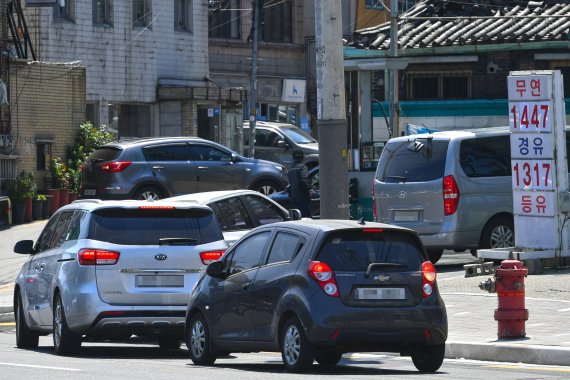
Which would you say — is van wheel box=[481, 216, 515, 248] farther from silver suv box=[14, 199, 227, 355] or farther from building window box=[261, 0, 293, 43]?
building window box=[261, 0, 293, 43]

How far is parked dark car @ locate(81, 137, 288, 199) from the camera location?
30.5 meters

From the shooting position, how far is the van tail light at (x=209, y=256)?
1608 cm

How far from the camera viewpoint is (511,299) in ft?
50.9

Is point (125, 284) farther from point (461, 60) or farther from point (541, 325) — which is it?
point (461, 60)

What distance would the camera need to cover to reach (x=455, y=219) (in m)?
22.5

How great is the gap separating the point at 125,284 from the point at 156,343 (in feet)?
10.0

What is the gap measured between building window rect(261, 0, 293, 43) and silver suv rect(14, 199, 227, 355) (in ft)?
131

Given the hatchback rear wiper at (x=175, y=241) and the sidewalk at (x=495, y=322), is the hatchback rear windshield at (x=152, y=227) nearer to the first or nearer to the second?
the hatchback rear wiper at (x=175, y=241)

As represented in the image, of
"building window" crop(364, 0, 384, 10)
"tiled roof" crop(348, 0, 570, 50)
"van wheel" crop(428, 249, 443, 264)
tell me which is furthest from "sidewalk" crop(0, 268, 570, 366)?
"building window" crop(364, 0, 384, 10)

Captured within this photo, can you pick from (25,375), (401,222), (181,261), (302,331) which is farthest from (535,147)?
(25,375)

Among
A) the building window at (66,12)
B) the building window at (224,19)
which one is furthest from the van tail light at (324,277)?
the building window at (224,19)

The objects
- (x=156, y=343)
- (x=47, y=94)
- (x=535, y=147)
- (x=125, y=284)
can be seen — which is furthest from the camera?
(x=47, y=94)

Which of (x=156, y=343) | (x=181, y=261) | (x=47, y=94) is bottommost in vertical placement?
(x=156, y=343)

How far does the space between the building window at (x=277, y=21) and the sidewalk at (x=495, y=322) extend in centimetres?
3483
